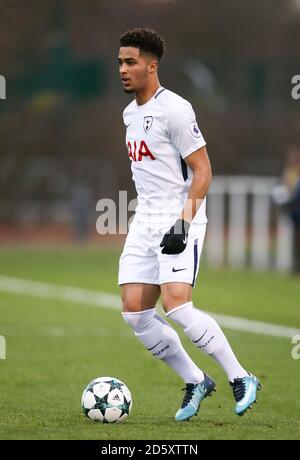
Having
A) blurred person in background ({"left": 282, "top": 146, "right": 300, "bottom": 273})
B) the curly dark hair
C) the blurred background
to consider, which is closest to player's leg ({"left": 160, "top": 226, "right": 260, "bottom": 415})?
the curly dark hair

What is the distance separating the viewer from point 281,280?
21172 mm

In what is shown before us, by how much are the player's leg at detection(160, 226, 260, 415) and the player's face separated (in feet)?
3.41

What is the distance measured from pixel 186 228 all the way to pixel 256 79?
34.0m

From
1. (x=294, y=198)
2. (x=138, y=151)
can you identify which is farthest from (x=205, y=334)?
(x=294, y=198)

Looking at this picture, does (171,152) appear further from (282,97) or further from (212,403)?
(282,97)

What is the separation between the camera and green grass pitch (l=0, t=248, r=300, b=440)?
7.68m

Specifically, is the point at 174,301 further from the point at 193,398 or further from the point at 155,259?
the point at 193,398

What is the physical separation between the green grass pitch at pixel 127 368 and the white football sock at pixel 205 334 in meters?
0.36

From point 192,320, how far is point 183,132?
3.89 ft

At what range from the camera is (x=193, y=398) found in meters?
8.15

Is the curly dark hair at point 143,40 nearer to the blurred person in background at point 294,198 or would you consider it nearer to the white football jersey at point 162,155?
the white football jersey at point 162,155

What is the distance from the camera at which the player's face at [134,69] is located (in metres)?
8.10

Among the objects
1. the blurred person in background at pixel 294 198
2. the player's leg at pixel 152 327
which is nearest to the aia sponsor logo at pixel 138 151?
the player's leg at pixel 152 327

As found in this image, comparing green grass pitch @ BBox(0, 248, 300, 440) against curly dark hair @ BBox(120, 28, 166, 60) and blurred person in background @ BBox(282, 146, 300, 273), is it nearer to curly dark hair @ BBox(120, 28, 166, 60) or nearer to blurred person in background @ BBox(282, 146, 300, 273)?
blurred person in background @ BBox(282, 146, 300, 273)
